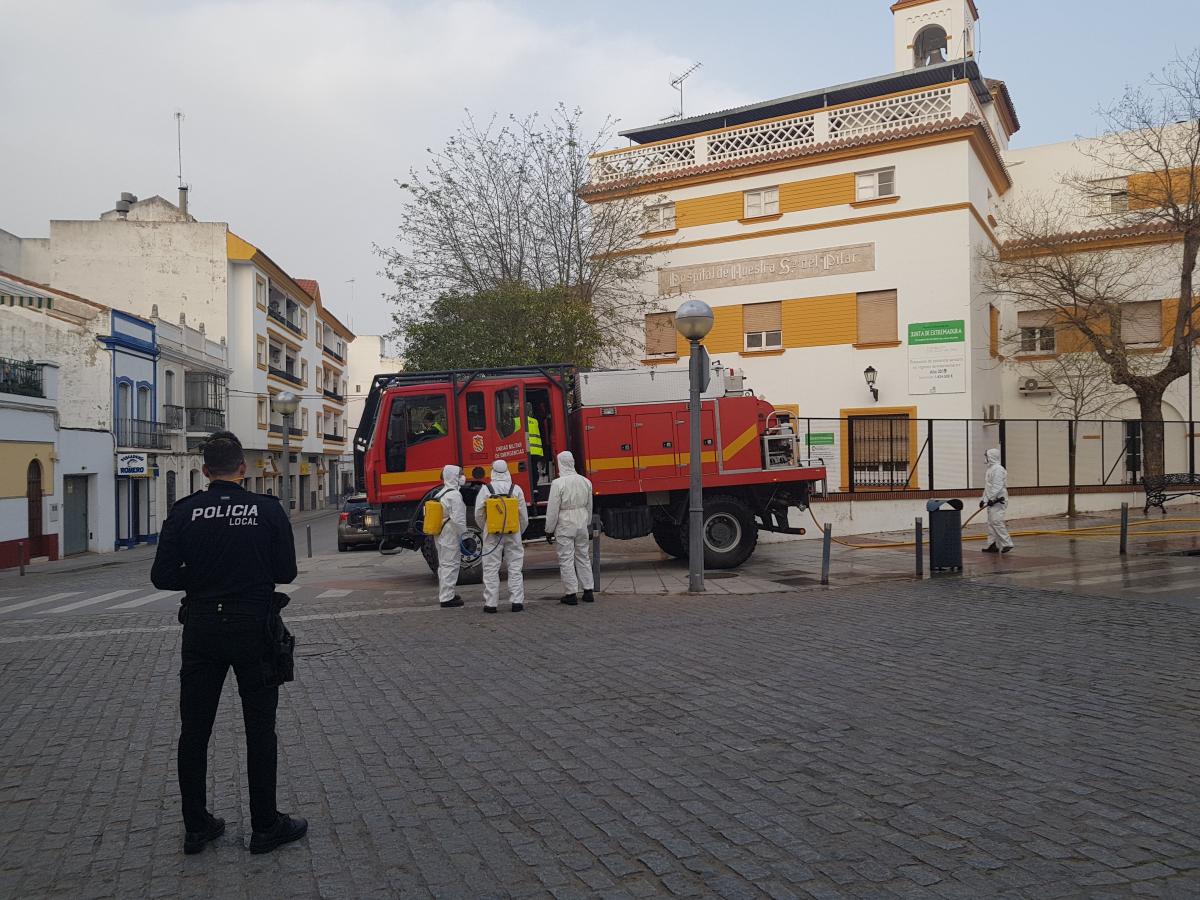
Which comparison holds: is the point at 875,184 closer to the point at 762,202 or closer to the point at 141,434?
the point at 762,202

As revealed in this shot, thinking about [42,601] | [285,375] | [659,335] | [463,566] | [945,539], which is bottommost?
[42,601]

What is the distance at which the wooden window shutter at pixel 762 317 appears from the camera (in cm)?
2619

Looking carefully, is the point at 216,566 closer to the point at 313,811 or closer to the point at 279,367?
the point at 313,811

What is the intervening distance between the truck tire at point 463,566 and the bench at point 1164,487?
50.8 ft

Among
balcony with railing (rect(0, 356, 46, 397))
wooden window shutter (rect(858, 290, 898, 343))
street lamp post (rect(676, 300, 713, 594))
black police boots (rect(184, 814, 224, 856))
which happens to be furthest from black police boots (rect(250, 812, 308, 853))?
balcony with railing (rect(0, 356, 46, 397))

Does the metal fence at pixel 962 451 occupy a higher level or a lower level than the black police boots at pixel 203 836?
higher

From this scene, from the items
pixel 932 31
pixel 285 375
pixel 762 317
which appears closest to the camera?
pixel 762 317

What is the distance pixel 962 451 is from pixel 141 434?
2744cm

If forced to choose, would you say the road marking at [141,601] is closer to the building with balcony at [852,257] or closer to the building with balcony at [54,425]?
the building with balcony at [54,425]

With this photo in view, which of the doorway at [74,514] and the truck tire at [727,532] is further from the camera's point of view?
the doorway at [74,514]

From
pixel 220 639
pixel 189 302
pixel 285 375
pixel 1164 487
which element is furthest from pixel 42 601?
pixel 285 375

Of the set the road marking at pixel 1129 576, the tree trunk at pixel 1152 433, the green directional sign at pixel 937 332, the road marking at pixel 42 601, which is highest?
the green directional sign at pixel 937 332

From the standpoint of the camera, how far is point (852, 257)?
2516 cm

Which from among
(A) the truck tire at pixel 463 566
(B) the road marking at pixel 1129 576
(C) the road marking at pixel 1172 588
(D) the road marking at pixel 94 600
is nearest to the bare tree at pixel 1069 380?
(B) the road marking at pixel 1129 576
